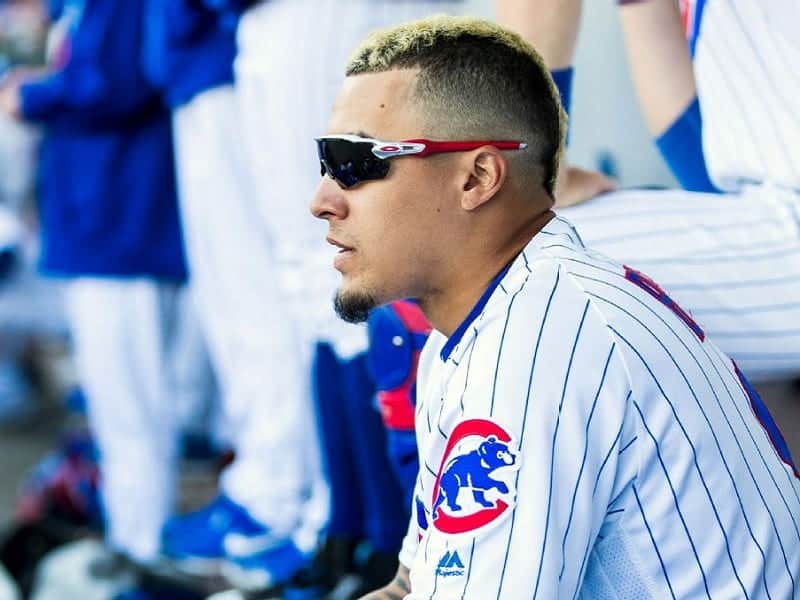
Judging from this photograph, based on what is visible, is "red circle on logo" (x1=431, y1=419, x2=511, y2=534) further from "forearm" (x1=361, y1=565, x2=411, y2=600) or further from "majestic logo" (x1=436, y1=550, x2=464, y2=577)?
"forearm" (x1=361, y1=565, x2=411, y2=600)

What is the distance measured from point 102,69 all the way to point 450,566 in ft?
7.66

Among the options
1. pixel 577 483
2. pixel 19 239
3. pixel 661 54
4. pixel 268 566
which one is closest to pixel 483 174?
pixel 577 483

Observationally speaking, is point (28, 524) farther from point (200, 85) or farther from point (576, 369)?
point (576, 369)

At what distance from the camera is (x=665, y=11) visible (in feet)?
6.68

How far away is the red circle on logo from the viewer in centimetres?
116

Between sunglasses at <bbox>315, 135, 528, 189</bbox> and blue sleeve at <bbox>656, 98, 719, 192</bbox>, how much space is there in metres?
0.78

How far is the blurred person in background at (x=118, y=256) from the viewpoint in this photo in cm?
334

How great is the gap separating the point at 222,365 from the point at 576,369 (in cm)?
224

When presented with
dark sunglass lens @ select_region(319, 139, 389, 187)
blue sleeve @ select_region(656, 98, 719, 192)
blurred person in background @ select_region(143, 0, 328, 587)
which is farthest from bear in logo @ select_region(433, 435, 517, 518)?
blurred person in background @ select_region(143, 0, 328, 587)

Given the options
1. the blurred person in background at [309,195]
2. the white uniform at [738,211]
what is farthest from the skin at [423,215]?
the blurred person in background at [309,195]

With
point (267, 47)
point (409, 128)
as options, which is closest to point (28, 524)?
point (267, 47)

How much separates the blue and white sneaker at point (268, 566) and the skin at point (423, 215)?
5.04 feet

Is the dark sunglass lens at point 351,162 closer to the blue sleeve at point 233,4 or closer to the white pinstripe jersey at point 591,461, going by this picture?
the white pinstripe jersey at point 591,461

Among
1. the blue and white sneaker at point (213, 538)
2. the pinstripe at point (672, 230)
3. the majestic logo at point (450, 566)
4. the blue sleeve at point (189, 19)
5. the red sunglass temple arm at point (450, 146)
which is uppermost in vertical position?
the red sunglass temple arm at point (450, 146)
